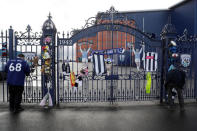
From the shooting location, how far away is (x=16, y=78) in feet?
19.3

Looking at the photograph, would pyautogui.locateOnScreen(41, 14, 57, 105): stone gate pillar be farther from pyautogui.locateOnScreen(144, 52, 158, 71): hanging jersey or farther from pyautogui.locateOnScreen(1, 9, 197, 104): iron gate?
pyautogui.locateOnScreen(144, 52, 158, 71): hanging jersey

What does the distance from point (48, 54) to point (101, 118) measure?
303 centimetres

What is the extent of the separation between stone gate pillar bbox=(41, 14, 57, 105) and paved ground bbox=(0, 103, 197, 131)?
94 centimetres

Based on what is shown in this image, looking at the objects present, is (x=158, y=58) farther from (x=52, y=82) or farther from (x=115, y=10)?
(x=52, y=82)

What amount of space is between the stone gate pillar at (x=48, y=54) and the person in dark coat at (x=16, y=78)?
715mm

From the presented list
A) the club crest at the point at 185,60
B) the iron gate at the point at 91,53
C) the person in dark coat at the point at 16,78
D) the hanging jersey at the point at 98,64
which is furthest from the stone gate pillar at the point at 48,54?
the club crest at the point at 185,60

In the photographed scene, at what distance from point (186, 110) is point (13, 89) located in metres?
6.21

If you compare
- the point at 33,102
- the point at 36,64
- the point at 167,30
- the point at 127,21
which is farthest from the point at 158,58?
the point at 33,102

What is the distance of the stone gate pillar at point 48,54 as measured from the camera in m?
6.41

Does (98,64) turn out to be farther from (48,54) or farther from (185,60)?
(185,60)

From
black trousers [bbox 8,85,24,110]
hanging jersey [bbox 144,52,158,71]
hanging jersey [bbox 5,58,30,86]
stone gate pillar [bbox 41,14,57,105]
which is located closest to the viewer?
hanging jersey [bbox 5,58,30,86]

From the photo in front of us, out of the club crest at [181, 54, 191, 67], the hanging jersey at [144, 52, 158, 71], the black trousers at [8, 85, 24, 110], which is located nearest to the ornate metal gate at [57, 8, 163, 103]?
the hanging jersey at [144, 52, 158, 71]

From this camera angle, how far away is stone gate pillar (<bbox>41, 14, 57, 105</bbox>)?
6410 mm

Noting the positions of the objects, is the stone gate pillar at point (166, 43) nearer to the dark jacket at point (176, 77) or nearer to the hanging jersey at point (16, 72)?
the dark jacket at point (176, 77)
